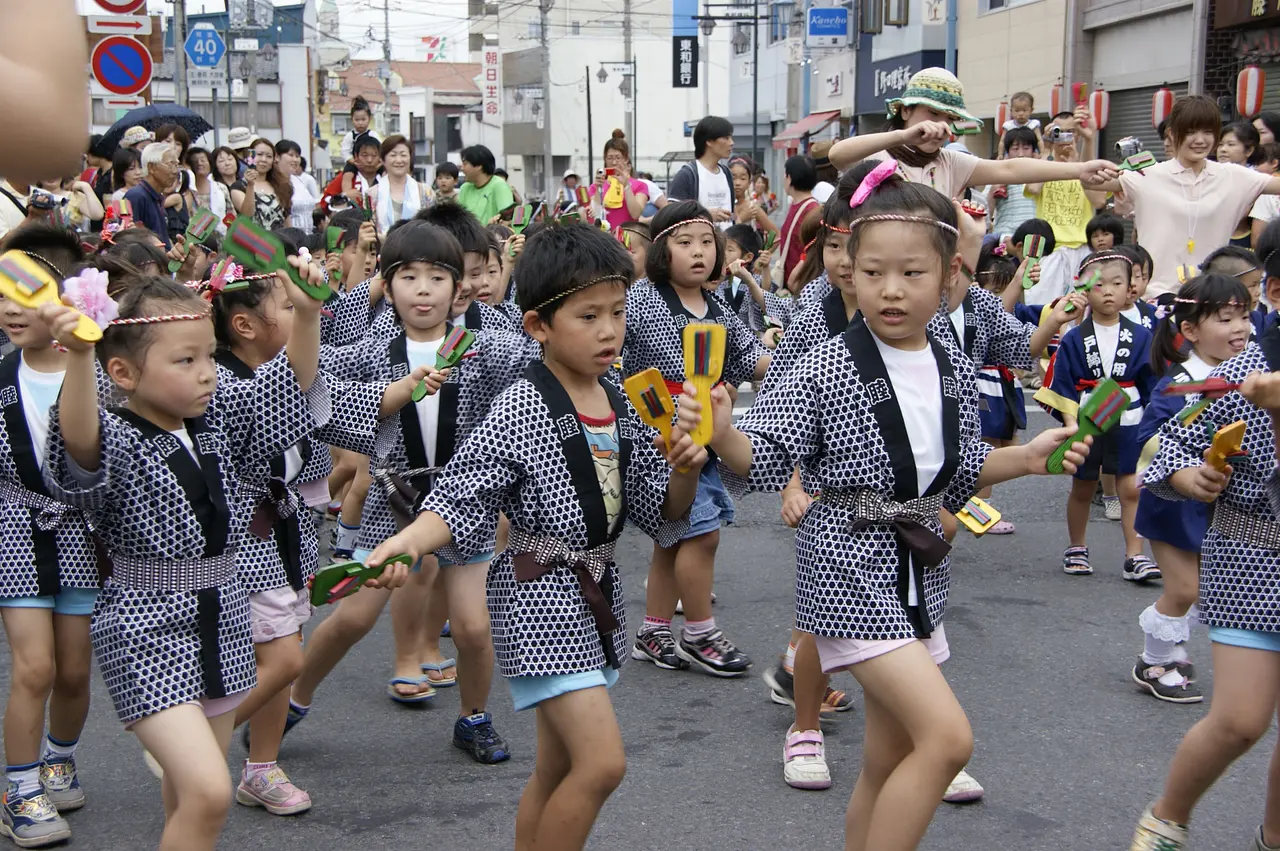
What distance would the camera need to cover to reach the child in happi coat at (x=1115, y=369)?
671cm

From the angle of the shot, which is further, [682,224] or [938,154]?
[682,224]

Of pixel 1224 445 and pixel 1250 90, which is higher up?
pixel 1250 90

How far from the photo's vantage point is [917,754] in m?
3.02

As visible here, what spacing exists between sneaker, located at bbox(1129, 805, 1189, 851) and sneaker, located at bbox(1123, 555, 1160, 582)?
10.8 ft

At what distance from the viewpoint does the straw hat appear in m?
4.81

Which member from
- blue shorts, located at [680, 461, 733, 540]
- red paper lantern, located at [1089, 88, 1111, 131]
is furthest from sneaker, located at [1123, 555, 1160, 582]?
red paper lantern, located at [1089, 88, 1111, 131]

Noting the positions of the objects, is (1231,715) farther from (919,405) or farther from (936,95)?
(936,95)

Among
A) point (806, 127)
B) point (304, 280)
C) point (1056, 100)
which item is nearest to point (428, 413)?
point (304, 280)

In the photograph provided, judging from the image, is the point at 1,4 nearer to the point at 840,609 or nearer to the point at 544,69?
the point at 840,609

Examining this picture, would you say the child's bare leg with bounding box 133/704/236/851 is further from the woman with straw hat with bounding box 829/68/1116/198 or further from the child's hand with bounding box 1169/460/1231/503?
the woman with straw hat with bounding box 829/68/1116/198

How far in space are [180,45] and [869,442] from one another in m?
25.9

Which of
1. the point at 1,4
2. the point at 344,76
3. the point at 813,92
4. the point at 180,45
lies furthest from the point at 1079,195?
the point at 344,76

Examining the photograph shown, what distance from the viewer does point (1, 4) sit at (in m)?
1.18

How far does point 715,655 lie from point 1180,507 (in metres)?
1.86
